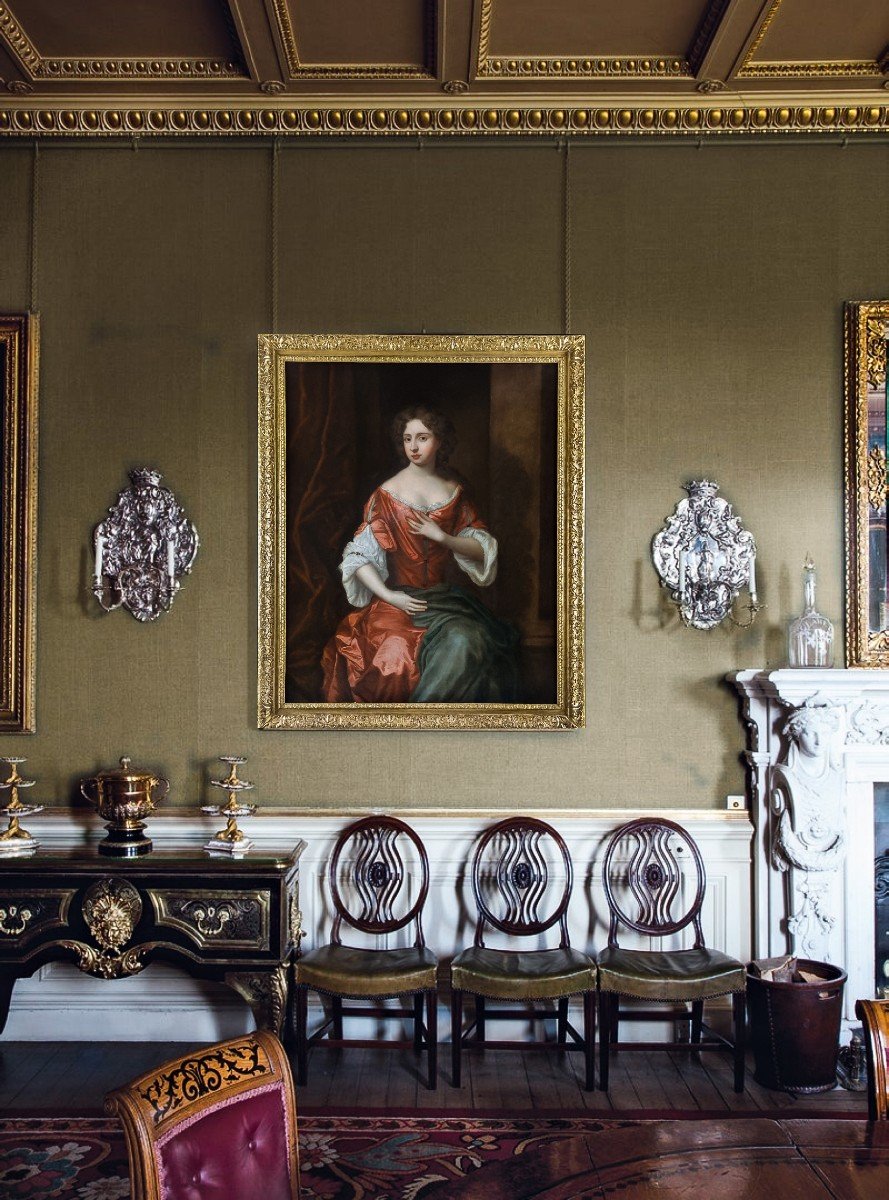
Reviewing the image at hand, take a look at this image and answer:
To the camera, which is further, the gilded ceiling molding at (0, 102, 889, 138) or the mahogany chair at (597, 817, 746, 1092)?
the gilded ceiling molding at (0, 102, 889, 138)

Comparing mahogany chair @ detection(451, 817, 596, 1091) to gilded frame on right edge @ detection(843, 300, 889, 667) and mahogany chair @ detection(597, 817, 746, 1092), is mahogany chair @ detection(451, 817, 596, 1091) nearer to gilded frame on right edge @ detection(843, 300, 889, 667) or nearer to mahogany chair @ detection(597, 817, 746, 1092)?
mahogany chair @ detection(597, 817, 746, 1092)

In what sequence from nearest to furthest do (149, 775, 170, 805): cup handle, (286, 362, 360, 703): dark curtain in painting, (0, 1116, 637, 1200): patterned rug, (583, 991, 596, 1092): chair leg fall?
(0, 1116, 637, 1200): patterned rug < (583, 991, 596, 1092): chair leg < (149, 775, 170, 805): cup handle < (286, 362, 360, 703): dark curtain in painting

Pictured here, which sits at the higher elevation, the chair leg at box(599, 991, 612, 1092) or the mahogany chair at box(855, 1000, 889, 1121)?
the mahogany chair at box(855, 1000, 889, 1121)

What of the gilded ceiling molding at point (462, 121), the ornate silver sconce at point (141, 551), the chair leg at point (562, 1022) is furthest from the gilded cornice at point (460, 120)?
the chair leg at point (562, 1022)

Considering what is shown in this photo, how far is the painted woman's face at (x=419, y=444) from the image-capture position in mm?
4523

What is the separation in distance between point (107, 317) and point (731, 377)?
296 centimetres

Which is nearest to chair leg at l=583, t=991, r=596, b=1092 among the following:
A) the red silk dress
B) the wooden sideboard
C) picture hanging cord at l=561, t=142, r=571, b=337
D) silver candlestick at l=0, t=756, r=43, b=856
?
the wooden sideboard

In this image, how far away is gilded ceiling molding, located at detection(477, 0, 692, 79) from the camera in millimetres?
4246

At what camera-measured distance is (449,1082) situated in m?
3.96

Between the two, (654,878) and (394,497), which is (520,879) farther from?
(394,497)

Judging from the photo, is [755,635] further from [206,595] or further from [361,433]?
[206,595]

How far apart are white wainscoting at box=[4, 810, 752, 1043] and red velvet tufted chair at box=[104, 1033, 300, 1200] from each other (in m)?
2.57

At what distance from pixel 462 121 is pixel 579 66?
0.58 metres

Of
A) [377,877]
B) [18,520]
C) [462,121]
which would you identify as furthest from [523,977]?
[462,121]
